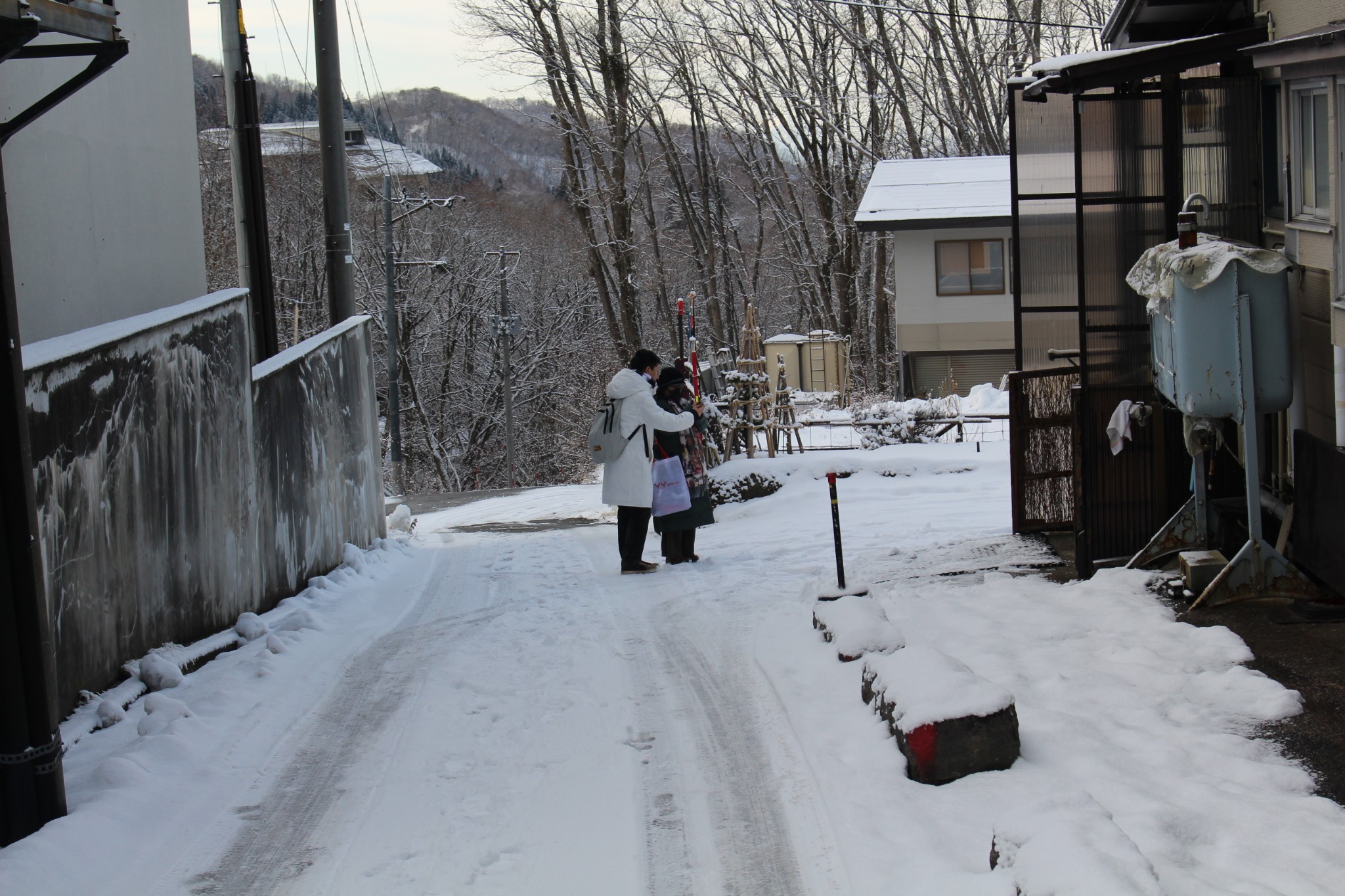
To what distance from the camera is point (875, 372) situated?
1528 inches

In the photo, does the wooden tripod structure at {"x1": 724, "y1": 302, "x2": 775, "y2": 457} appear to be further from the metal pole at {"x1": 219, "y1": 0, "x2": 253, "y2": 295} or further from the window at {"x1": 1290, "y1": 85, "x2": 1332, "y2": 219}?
the window at {"x1": 1290, "y1": 85, "x2": 1332, "y2": 219}

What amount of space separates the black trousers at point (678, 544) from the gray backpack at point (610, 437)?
2.50ft

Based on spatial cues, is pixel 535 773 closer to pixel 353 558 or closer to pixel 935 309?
pixel 353 558

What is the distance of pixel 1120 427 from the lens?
778 cm

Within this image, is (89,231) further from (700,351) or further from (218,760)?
(700,351)

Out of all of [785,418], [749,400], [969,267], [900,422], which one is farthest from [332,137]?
[969,267]

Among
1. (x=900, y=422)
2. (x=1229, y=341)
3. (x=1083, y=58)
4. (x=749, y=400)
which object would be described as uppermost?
(x=1083, y=58)

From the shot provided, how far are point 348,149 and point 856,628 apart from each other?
149 feet

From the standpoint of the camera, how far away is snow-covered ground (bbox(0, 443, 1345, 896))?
4129mm

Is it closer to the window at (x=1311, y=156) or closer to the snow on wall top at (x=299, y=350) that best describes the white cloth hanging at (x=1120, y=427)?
the window at (x=1311, y=156)

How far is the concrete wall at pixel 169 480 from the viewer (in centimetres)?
551

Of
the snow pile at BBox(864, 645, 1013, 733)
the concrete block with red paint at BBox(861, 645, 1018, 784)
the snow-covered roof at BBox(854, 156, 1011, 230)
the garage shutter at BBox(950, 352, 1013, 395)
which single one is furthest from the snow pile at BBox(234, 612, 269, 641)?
the garage shutter at BBox(950, 352, 1013, 395)

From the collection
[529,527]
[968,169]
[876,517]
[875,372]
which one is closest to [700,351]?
[875,372]

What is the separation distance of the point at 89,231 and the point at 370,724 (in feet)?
11.8
